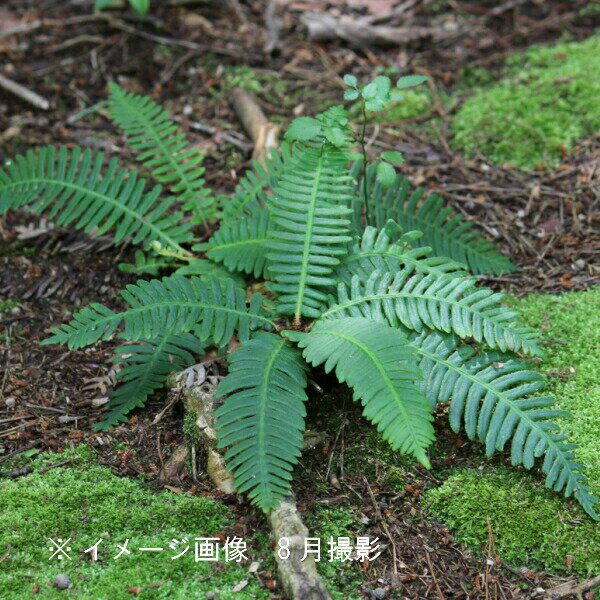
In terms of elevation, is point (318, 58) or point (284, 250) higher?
point (318, 58)

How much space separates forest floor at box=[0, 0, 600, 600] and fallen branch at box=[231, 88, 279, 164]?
10 centimetres

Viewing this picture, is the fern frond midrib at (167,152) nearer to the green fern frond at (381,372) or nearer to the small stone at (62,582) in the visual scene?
the green fern frond at (381,372)

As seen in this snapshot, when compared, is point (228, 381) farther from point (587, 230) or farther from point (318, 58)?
point (318, 58)

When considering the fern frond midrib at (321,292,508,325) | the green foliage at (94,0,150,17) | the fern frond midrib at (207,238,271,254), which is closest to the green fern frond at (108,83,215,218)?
the fern frond midrib at (207,238,271,254)

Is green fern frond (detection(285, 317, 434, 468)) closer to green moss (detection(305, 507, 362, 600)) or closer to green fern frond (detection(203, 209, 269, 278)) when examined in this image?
green moss (detection(305, 507, 362, 600))

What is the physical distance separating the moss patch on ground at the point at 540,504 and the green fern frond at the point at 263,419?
2.04 ft

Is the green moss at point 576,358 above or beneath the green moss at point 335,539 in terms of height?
above

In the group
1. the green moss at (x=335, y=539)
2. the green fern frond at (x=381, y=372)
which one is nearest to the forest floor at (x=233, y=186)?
the green moss at (x=335, y=539)

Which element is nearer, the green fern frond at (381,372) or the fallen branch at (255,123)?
the green fern frond at (381,372)

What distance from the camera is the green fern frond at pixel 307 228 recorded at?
288cm

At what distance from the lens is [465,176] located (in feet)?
13.3

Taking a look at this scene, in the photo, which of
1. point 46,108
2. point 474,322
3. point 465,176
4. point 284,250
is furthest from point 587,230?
point 46,108

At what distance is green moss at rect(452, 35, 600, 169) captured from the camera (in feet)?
13.6

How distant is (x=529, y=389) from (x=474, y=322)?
34cm
